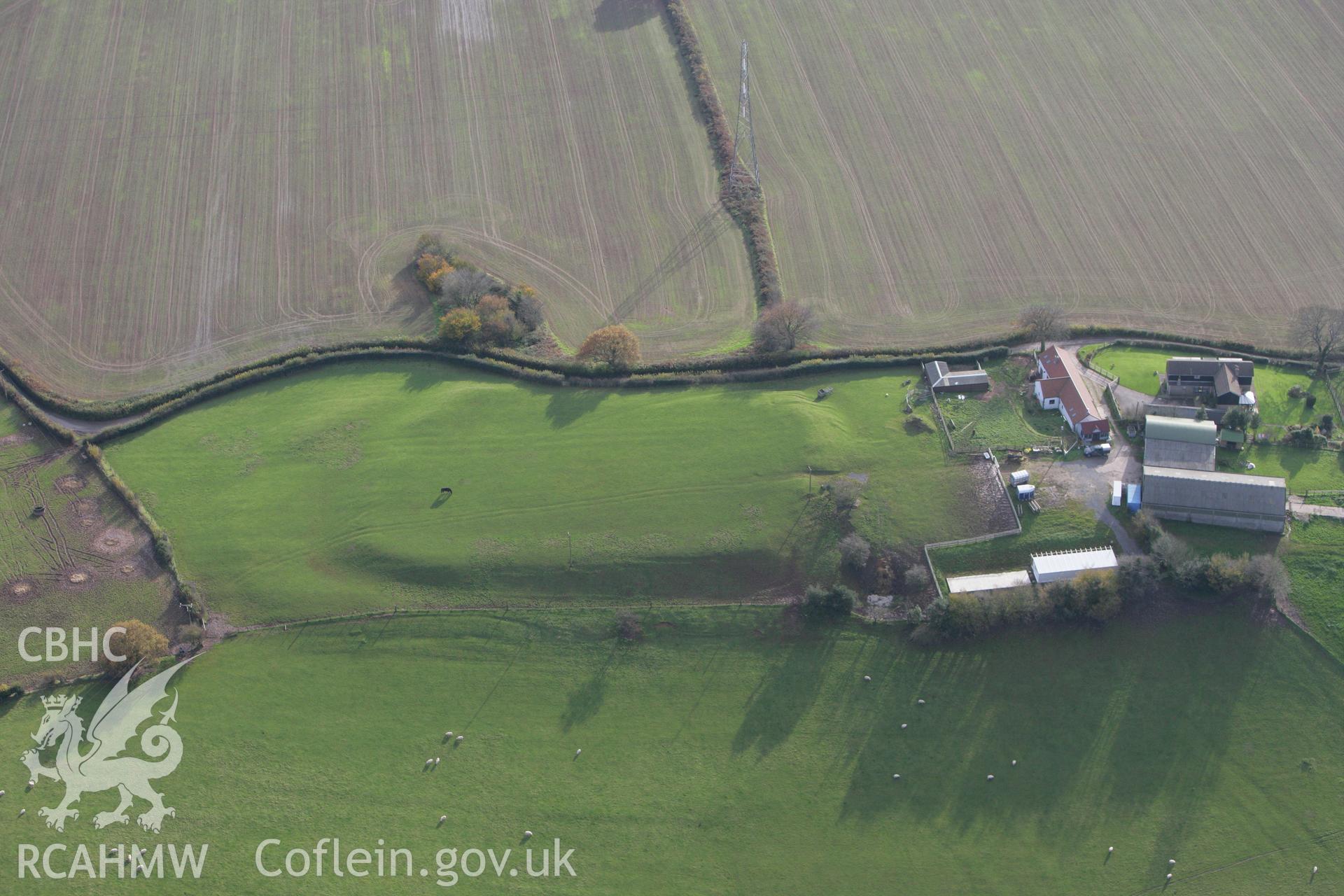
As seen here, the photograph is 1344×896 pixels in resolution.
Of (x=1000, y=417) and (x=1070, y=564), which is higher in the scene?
(x=1000, y=417)

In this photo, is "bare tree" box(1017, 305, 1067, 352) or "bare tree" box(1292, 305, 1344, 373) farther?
"bare tree" box(1017, 305, 1067, 352)

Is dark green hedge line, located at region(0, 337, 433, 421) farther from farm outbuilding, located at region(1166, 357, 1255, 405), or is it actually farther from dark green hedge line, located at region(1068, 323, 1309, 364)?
farm outbuilding, located at region(1166, 357, 1255, 405)

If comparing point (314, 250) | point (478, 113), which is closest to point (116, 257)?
point (314, 250)

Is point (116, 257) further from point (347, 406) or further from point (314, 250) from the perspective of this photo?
point (347, 406)

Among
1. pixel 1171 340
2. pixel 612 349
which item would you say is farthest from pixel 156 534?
pixel 1171 340

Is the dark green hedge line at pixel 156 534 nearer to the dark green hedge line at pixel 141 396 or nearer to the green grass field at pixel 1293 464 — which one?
the dark green hedge line at pixel 141 396

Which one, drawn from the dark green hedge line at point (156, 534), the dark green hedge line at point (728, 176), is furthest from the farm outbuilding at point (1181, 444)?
the dark green hedge line at point (156, 534)

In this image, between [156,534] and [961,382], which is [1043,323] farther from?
A: [156,534]

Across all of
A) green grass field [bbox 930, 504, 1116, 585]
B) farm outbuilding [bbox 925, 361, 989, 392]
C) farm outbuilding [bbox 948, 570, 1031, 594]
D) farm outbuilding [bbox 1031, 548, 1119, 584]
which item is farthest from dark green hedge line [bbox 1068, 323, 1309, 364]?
farm outbuilding [bbox 948, 570, 1031, 594]
